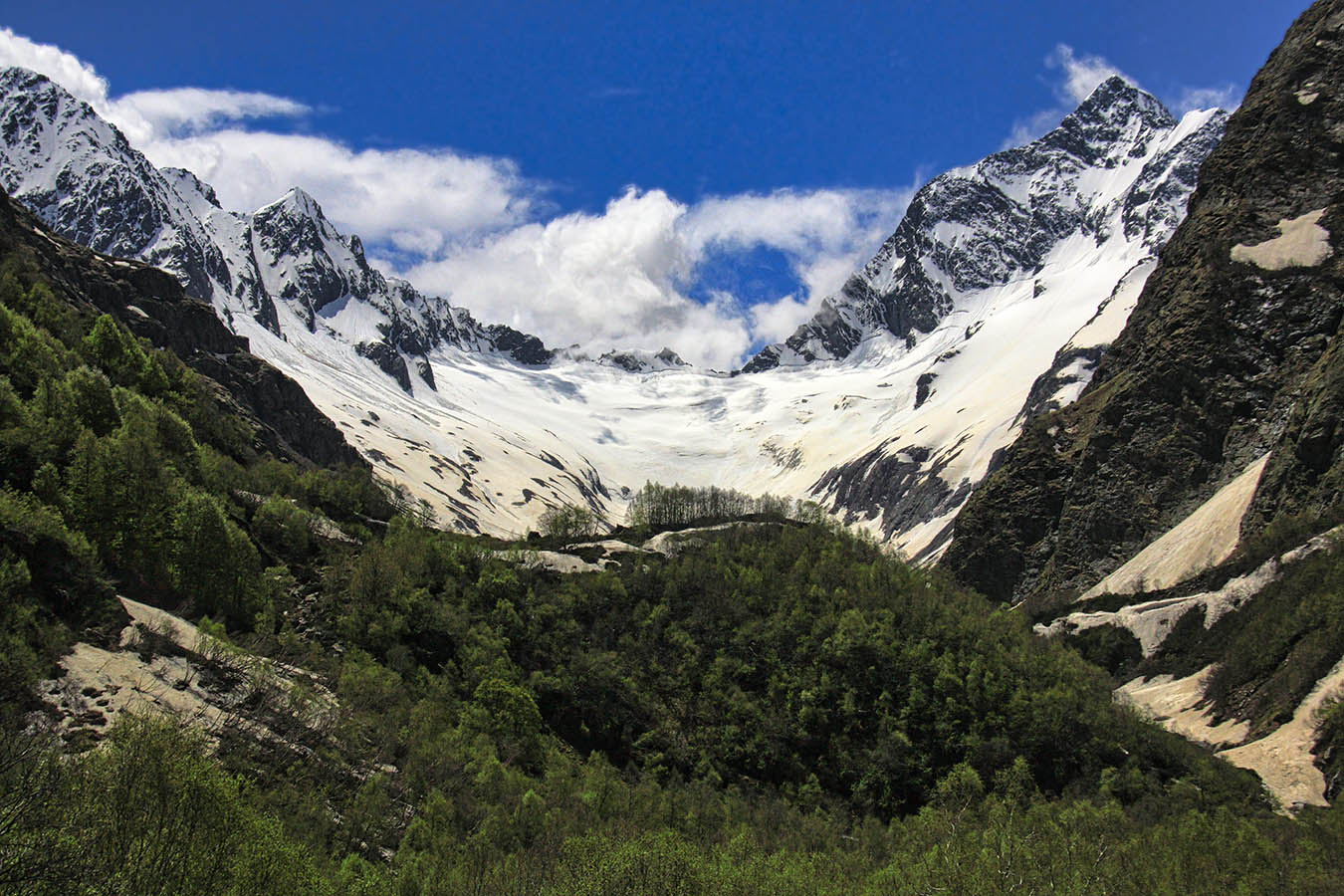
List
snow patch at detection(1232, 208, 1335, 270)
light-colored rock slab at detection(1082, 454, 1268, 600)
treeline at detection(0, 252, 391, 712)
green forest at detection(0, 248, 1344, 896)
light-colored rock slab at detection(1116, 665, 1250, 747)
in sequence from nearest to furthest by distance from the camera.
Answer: green forest at detection(0, 248, 1344, 896) → treeline at detection(0, 252, 391, 712) → light-colored rock slab at detection(1116, 665, 1250, 747) → light-colored rock slab at detection(1082, 454, 1268, 600) → snow patch at detection(1232, 208, 1335, 270)

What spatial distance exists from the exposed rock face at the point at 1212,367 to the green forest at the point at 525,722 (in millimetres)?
39444

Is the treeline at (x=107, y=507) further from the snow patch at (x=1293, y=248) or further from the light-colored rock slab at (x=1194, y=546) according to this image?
the snow patch at (x=1293, y=248)

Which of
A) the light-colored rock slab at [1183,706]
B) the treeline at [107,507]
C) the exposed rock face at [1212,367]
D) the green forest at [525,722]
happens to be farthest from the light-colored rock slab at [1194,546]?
the treeline at [107,507]

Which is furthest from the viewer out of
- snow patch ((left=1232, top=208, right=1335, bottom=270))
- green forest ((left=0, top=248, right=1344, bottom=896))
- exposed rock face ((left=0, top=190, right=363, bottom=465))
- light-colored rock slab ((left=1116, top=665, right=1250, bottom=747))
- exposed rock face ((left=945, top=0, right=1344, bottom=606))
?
exposed rock face ((left=0, top=190, right=363, bottom=465))

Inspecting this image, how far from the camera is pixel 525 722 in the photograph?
176 ft

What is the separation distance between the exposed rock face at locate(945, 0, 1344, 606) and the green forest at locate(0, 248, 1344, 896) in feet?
129

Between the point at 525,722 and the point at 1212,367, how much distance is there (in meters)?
99.9

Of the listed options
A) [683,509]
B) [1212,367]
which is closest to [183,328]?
[683,509]

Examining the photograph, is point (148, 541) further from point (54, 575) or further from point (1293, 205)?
point (1293, 205)

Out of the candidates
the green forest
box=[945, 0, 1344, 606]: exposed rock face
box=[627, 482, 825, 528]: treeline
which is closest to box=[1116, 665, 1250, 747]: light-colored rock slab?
the green forest

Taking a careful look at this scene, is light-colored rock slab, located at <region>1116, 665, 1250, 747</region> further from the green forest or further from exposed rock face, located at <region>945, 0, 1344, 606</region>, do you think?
exposed rock face, located at <region>945, 0, 1344, 606</region>

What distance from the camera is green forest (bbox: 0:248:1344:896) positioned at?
27188 mm

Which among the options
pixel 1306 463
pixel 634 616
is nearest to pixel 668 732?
pixel 634 616

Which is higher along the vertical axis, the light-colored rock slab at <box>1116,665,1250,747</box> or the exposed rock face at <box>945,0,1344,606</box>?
the exposed rock face at <box>945,0,1344,606</box>
